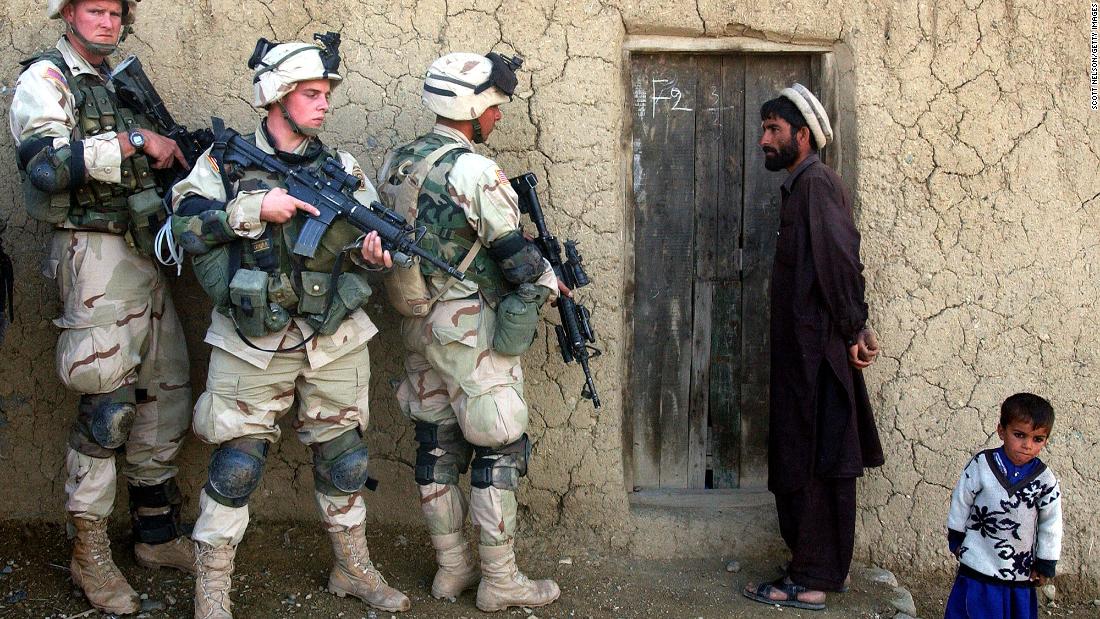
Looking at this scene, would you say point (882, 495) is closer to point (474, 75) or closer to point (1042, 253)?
point (1042, 253)

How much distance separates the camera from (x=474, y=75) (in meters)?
3.77

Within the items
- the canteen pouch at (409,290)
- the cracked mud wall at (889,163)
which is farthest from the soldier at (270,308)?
the cracked mud wall at (889,163)

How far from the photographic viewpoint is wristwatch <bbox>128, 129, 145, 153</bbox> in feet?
12.1

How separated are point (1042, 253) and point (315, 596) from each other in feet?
10.4

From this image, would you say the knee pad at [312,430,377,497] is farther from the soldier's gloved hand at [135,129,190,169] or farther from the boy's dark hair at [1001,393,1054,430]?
the boy's dark hair at [1001,393,1054,430]

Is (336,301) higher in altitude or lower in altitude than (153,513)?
higher

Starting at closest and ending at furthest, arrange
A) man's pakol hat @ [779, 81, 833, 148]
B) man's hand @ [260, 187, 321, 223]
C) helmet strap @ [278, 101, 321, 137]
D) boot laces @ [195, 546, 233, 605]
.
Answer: man's hand @ [260, 187, 321, 223]
helmet strap @ [278, 101, 321, 137]
boot laces @ [195, 546, 233, 605]
man's pakol hat @ [779, 81, 833, 148]

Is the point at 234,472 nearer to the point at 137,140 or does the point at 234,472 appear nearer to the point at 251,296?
the point at 251,296

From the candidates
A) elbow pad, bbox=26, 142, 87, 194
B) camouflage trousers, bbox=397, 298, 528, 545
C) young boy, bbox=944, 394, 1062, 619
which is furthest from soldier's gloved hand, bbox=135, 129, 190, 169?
young boy, bbox=944, 394, 1062, 619

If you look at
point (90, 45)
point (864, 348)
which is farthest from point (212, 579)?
point (864, 348)

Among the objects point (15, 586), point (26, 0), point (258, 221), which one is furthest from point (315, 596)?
point (26, 0)

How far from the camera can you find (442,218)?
12.3ft

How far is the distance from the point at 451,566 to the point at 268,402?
978 mm

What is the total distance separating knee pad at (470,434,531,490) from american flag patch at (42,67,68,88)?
192 cm
